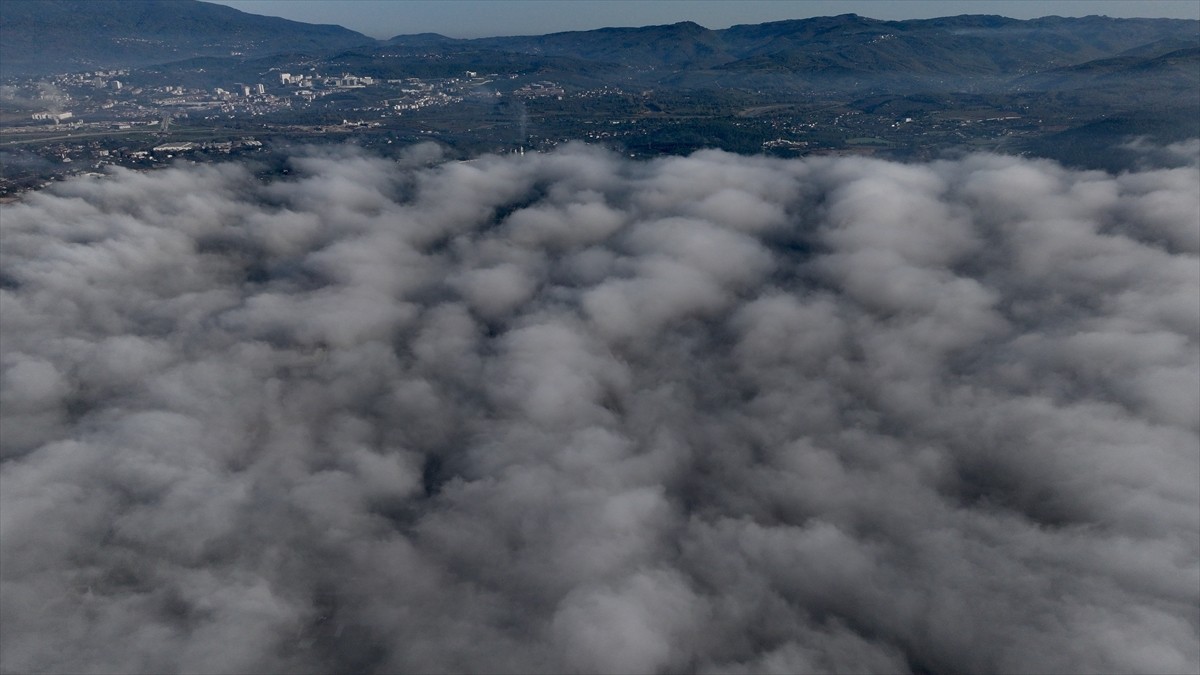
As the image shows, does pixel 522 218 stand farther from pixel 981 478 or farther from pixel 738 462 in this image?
pixel 981 478

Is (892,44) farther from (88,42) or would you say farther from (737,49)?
(88,42)

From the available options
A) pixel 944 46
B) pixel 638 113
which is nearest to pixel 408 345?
pixel 638 113

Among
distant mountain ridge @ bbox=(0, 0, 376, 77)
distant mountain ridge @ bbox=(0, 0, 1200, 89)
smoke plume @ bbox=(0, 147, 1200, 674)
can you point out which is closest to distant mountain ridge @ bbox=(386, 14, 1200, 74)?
distant mountain ridge @ bbox=(0, 0, 1200, 89)

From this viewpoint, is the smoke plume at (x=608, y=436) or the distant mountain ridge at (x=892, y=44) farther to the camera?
the distant mountain ridge at (x=892, y=44)

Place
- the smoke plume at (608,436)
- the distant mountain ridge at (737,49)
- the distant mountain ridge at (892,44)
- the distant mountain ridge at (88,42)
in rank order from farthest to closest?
the distant mountain ridge at (88,42) < the distant mountain ridge at (892,44) < the distant mountain ridge at (737,49) < the smoke plume at (608,436)

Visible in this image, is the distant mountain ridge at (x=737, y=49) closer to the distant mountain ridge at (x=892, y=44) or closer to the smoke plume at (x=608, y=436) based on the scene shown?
the distant mountain ridge at (x=892, y=44)

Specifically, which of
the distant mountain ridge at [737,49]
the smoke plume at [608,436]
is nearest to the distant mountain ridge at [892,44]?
the distant mountain ridge at [737,49]

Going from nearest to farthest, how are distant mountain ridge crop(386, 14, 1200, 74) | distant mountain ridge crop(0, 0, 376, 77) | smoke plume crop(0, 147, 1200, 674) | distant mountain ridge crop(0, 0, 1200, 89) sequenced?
smoke plume crop(0, 147, 1200, 674) < distant mountain ridge crop(0, 0, 1200, 89) < distant mountain ridge crop(386, 14, 1200, 74) < distant mountain ridge crop(0, 0, 376, 77)

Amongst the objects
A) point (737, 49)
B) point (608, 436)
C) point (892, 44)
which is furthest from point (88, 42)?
point (608, 436)

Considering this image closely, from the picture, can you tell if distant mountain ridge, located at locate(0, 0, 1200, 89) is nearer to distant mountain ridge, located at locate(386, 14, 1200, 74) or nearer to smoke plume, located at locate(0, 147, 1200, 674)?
distant mountain ridge, located at locate(386, 14, 1200, 74)
